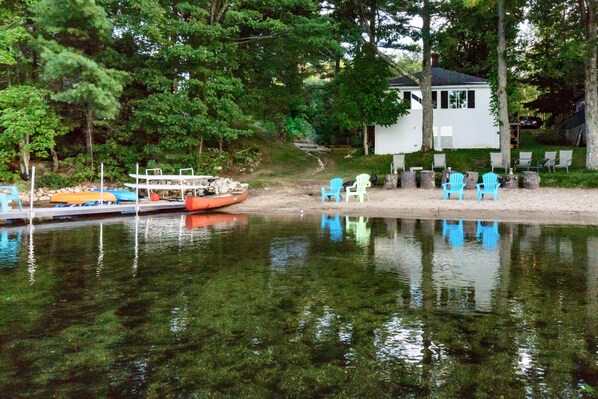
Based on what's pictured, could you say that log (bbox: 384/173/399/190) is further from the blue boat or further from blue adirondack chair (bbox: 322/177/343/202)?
the blue boat

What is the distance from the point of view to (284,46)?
28.5 metres

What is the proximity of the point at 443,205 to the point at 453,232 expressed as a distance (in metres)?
5.19

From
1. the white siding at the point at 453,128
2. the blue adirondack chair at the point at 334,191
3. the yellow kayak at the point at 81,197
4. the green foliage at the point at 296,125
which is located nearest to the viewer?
the yellow kayak at the point at 81,197

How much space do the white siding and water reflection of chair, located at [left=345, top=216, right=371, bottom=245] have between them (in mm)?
18626

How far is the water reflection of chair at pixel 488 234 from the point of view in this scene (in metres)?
11.5

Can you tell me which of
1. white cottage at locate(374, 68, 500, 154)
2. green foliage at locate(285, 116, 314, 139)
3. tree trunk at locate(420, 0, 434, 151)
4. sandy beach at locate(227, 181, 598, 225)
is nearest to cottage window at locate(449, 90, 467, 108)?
white cottage at locate(374, 68, 500, 154)

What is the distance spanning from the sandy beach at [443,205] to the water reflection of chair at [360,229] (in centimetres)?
161

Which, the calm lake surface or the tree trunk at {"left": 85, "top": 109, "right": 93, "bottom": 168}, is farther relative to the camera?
the tree trunk at {"left": 85, "top": 109, "right": 93, "bottom": 168}

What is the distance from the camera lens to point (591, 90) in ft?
76.3

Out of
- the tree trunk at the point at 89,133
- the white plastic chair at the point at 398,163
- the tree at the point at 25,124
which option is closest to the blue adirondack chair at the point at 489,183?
the white plastic chair at the point at 398,163

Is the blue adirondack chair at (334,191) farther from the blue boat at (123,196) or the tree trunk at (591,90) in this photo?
the tree trunk at (591,90)

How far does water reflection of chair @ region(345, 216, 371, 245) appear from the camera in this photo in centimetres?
1230

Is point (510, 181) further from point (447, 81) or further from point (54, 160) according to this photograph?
point (54, 160)

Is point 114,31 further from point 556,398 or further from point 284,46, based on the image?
point 556,398
